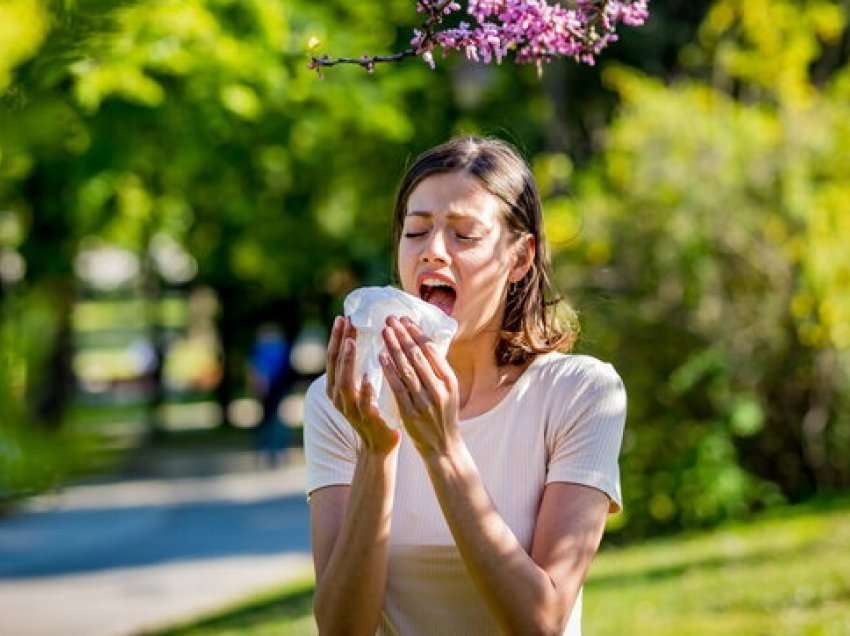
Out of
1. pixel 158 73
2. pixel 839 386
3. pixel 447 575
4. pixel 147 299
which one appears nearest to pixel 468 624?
pixel 447 575

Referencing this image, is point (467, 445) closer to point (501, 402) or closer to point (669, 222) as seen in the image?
point (501, 402)

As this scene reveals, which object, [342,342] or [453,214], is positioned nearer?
[342,342]

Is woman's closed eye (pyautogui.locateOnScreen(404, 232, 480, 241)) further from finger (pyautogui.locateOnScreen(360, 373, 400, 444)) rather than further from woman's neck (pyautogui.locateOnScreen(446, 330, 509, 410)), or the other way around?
finger (pyautogui.locateOnScreen(360, 373, 400, 444))

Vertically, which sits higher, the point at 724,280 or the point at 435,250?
the point at 435,250

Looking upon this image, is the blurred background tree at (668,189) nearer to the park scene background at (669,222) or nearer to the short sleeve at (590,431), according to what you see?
the park scene background at (669,222)

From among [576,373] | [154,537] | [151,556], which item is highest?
[576,373]

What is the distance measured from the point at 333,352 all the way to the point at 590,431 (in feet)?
1.54

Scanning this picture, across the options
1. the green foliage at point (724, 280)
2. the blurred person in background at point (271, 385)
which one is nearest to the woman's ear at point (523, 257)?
the green foliage at point (724, 280)

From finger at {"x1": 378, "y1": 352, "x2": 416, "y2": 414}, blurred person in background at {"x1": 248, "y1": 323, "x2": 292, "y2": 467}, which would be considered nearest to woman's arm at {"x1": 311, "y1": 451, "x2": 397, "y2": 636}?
finger at {"x1": 378, "y1": 352, "x2": 416, "y2": 414}

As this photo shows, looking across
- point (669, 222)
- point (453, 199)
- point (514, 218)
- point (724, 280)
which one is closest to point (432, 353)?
point (453, 199)

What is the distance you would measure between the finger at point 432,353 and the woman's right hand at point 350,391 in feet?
0.27

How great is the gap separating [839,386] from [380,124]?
4.18m

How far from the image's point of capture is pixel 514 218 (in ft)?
8.24

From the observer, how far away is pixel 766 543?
1034cm
